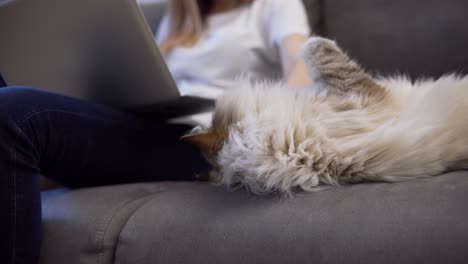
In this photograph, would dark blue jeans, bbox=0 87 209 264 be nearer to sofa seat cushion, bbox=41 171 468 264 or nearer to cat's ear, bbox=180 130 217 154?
sofa seat cushion, bbox=41 171 468 264

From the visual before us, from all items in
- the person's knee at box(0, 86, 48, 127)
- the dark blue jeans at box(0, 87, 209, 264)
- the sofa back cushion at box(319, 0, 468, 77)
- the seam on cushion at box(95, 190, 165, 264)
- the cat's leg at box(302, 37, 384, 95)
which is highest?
the sofa back cushion at box(319, 0, 468, 77)

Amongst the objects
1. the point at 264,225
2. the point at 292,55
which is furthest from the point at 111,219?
the point at 292,55

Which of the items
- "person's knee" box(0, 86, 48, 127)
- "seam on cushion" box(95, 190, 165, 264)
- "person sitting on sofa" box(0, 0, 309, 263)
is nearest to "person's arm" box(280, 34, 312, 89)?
"person sitting on sofa" box(0, 0, 309, 263)

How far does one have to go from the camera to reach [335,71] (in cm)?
77

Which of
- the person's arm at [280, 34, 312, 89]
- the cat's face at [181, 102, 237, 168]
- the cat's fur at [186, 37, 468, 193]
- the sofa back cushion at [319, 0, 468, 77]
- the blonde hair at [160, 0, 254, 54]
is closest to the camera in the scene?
the cat's fur at [186, 37, 468, 193]

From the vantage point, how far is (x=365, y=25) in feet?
4.27

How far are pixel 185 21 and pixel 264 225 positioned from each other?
970mm

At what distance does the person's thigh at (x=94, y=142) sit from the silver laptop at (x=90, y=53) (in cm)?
6

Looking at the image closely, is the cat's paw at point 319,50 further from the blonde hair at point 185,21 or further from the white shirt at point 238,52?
the blonde hair at point 185,21

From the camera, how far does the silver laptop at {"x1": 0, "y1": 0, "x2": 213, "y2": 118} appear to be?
801mm

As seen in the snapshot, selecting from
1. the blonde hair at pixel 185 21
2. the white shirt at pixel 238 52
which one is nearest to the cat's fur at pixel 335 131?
the white shirt at pixel 238 52

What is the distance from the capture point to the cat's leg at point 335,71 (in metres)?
0.77

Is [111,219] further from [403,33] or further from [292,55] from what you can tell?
[403,33]

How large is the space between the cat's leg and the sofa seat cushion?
0.64 feet
